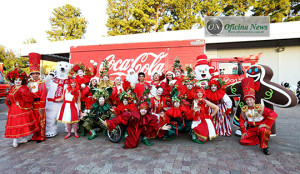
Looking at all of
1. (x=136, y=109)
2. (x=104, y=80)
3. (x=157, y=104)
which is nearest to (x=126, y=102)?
(x=136, y=109)

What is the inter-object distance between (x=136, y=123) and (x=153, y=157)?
2.63ft

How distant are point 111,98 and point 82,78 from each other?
100 cm

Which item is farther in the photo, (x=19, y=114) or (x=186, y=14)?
(x=186, y=14)

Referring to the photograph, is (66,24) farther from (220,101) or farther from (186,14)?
(220,101)

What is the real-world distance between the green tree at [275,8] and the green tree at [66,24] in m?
26.0

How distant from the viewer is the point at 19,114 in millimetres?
3648

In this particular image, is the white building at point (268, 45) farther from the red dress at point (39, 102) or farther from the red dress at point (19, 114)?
the red dress at point (19, 114)

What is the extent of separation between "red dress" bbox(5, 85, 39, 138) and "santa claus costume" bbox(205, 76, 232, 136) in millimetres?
4288

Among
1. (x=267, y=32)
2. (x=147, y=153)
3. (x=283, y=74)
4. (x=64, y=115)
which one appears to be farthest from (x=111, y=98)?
(x=283, y=74)

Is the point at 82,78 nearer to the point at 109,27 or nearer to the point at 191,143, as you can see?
the point at 191,143

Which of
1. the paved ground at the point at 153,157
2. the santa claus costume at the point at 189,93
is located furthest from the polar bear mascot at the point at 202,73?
the paved ground at the point at 153,157

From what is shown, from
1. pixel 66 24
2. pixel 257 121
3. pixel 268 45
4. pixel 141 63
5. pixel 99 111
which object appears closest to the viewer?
pixel 257 121

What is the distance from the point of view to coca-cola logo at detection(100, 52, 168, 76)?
7.15 meters

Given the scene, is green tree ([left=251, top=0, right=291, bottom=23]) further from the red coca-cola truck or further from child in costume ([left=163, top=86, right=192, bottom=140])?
child in costume ([left=163, top=86, right=192, bottom=140])
